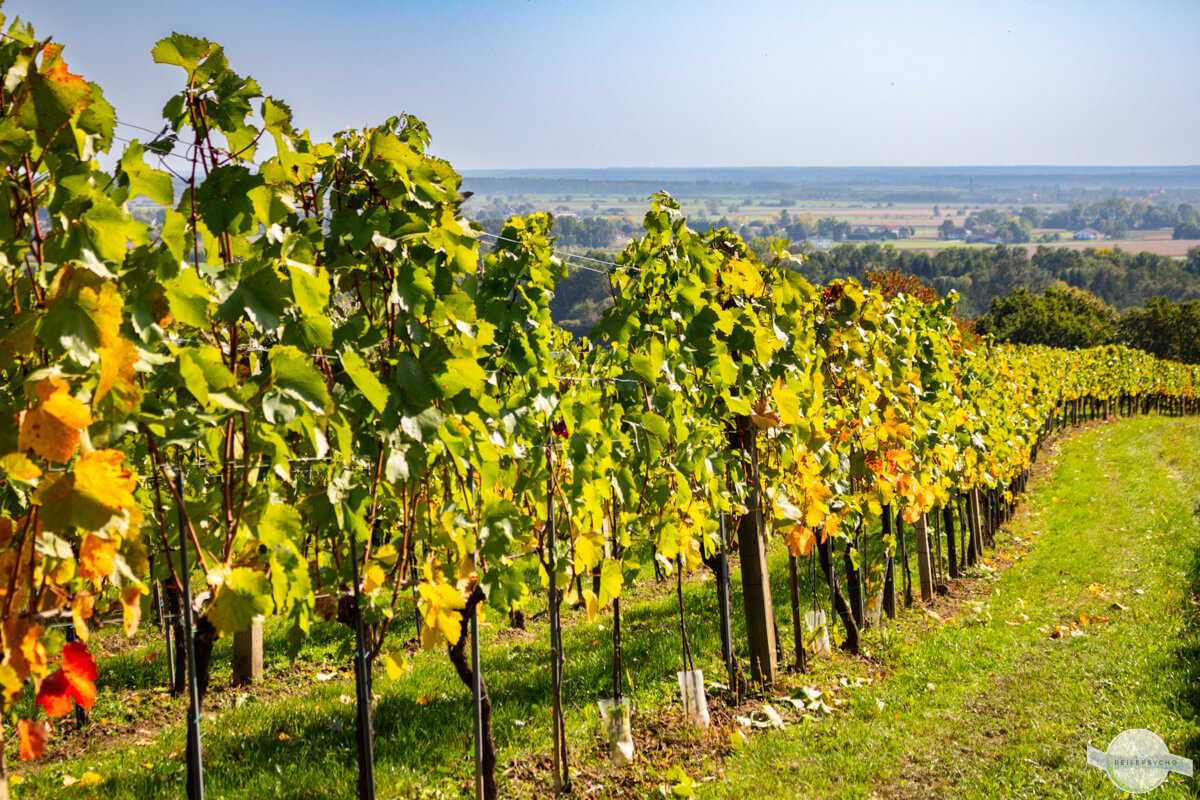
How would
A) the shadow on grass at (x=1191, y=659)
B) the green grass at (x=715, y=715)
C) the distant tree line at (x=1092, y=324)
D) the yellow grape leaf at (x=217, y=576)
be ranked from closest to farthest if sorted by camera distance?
the yellow grape leaf at (x=217, y=576) < the green grass at (x=715, y=715) < the shadow on grass at (x=1191, y=659) < the distant tree line at (x=1092, y=324)

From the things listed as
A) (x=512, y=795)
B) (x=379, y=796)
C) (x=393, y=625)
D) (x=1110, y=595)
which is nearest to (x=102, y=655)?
(x=393, y=625)

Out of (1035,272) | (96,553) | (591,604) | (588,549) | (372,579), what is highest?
(96,553)

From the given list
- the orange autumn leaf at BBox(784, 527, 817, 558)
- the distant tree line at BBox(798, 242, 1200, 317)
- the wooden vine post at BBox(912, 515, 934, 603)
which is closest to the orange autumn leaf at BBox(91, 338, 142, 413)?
the orange autumn leaf at BBox(784, 527, 817, 558)

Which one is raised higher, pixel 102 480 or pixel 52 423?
pixel 52 423

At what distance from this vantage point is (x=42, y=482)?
6.13 feet

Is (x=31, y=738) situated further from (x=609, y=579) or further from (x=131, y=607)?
(x=609, y=579)

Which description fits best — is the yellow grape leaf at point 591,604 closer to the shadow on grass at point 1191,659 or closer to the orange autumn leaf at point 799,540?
the orange autumn leaf at point 799,540

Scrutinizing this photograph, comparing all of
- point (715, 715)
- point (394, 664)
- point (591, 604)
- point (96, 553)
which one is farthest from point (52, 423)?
point (715, 715)

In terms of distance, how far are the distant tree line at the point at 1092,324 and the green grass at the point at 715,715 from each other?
5917cm

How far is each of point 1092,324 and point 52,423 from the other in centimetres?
7925

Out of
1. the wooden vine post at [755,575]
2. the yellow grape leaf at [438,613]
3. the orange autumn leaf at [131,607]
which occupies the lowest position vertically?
the wooden vine post at [755,575]

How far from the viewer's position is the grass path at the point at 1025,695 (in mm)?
4621

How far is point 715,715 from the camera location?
5.32 meters

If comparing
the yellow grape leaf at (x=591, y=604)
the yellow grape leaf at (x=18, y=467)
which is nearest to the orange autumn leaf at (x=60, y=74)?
the yellow grape leaf at (x=18, y=467)
